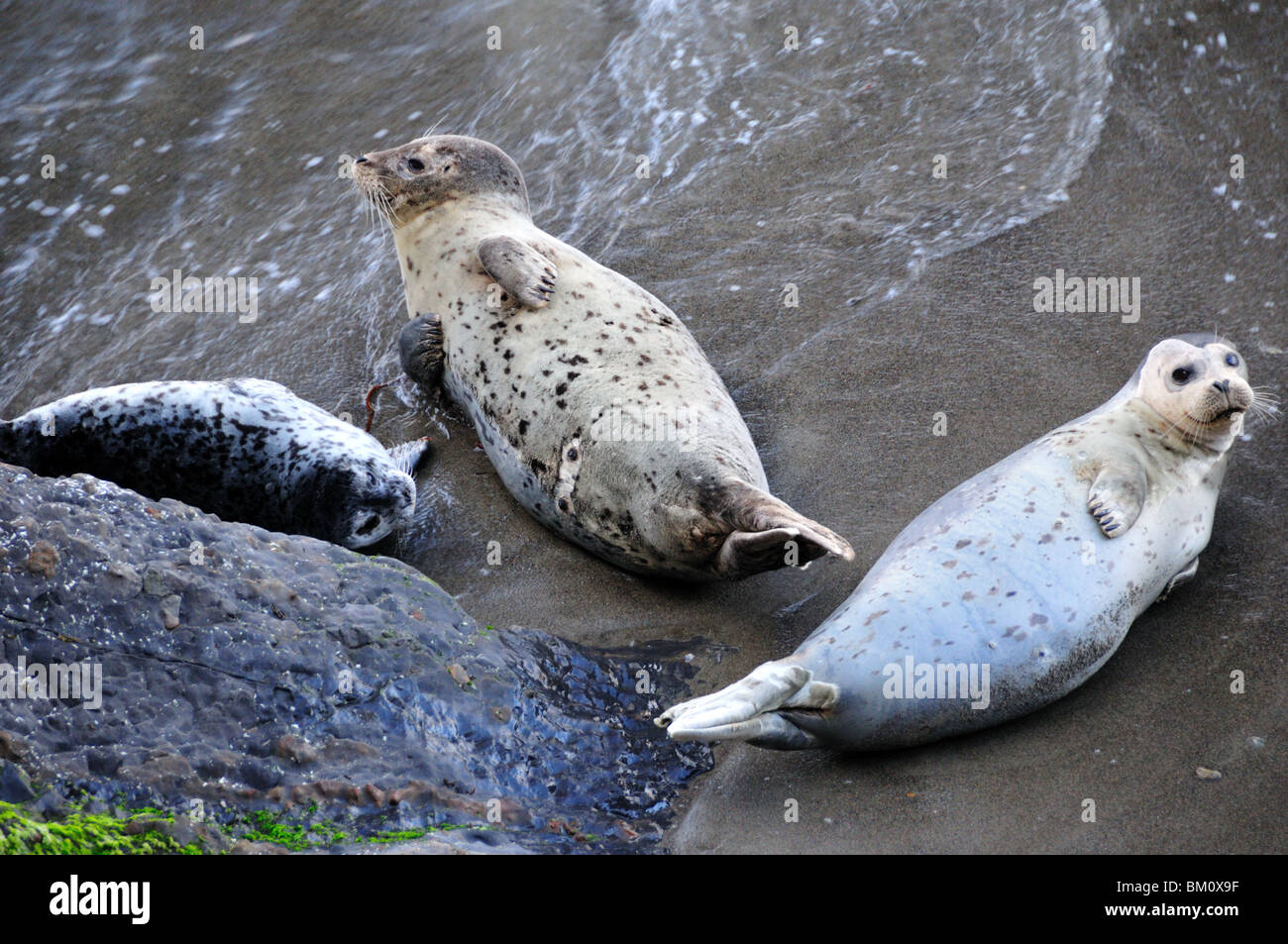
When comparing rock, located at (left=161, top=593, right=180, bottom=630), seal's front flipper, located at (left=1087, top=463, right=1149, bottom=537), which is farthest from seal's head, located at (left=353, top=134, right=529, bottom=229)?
seal's front flipper, located at (left=1087, top=463, right=1149, bottom=537)

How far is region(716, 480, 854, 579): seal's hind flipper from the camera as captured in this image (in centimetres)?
379

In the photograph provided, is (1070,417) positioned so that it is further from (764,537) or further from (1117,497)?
(764,537)

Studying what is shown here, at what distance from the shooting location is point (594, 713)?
3730 millimetres

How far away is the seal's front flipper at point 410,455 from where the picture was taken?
206 inches

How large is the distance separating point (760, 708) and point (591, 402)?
1588mm

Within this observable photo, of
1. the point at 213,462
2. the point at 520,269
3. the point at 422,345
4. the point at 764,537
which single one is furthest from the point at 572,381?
the point at 213,462

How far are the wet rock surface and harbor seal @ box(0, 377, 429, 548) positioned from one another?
1052 millimetres

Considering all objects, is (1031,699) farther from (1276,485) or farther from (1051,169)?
(1051,169)

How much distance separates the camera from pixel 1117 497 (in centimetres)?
387

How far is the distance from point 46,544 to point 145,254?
4.30m

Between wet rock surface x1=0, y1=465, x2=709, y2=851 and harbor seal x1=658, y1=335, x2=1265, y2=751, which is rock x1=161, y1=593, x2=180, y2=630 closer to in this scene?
wet rock surface x1=0, y1=465, x2=709, y2=851

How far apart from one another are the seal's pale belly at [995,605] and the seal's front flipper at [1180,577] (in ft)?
0.06

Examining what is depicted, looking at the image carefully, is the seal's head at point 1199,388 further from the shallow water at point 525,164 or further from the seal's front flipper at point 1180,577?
the shallow water at point 525,164

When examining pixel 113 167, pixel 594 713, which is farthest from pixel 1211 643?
pixel 113 167
